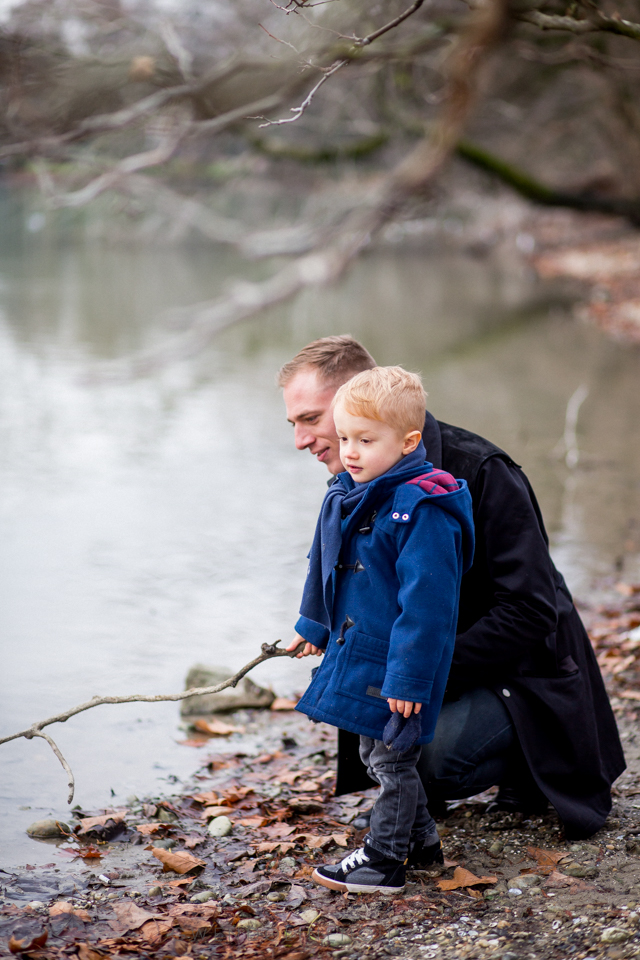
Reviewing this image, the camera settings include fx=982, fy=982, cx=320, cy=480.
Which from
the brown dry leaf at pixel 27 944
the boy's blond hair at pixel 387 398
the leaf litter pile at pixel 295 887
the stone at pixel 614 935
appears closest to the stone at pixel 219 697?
the leaf litter pile at pixel 295 887

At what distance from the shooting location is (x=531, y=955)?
8.03 ft

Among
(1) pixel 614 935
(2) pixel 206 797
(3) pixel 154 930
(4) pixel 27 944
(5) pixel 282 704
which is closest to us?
(1) pixel 614 935

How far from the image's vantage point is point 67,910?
279cm

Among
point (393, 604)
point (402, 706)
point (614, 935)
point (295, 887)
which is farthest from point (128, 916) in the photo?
point (614, 935)

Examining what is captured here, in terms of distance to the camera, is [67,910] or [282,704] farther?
[282,704]

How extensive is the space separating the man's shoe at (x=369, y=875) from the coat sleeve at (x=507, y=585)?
0.58 m

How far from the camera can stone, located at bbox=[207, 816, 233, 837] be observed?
11.2 feet

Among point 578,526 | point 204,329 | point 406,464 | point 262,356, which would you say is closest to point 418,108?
point 262,356

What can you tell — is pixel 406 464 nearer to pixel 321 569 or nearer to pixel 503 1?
pixel 321 569

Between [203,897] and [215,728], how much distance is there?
1512mm

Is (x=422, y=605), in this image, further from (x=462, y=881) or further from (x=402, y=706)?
(x=462, y=881)

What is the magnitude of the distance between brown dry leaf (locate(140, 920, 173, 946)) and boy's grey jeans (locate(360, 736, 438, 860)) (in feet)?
2.00

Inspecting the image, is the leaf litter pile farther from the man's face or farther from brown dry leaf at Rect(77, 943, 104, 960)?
the man's face

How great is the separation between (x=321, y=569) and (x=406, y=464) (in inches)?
15.9
